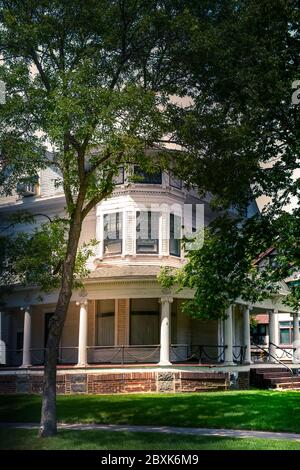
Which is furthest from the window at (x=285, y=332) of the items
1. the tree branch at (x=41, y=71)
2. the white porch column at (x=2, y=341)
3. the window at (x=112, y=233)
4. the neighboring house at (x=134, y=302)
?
the tree branch at (x=41, y=71)

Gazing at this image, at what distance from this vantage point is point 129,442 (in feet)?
41.5

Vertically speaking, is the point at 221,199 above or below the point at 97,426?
above

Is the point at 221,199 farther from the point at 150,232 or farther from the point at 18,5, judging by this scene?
the point at 150,232

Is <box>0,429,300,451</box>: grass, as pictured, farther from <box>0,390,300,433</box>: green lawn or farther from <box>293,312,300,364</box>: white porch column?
<box>293,312,300,364</box>: white porch column

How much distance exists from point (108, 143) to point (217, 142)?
2.81 meters

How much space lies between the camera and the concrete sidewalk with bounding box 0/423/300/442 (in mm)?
13758

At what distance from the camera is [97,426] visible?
1582 cm

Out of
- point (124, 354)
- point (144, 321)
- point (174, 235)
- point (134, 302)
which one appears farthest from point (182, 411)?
point (174, 235)

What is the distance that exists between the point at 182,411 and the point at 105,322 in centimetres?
1135

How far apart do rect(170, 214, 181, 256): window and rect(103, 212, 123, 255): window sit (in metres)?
2.10

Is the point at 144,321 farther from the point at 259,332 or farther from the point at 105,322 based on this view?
the point at 259,332

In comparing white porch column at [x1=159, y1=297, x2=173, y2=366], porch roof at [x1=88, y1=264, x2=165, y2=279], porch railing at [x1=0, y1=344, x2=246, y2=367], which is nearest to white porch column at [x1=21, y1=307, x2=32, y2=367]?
porch railing at [x1=0, y1=344, x2=246, y2=367]
